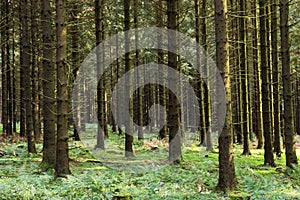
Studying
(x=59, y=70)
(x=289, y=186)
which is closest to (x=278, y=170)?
(x=289, y=186)

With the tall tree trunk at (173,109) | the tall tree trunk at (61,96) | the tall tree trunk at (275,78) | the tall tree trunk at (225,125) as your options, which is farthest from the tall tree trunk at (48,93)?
the tall tree trunk at (275,78)

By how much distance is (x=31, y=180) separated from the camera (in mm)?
8562

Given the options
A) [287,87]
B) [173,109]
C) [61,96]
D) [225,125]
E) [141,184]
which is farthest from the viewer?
[173,109]

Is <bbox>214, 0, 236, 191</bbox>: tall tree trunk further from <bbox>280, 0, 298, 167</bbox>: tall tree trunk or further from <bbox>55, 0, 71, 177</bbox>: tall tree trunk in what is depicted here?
<bbox>55, 0, 71, 177</bbox>: tall tree trunk

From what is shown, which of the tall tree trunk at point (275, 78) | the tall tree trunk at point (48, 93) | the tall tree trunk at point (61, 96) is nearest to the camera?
the tall tree trunk at point (61, 96)

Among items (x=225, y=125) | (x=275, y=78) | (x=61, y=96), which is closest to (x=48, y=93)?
(x=61, y=96)

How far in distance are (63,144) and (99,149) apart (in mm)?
7293

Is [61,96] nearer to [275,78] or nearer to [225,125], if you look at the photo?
[225,125]

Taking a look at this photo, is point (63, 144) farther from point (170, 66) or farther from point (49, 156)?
point (170, 66)

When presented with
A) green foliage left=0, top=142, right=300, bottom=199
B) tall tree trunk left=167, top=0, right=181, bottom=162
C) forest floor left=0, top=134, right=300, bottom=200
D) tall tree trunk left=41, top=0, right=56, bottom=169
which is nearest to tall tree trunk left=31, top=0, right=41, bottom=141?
tall tree trunk left=41, top=0, right=56, bottom=169

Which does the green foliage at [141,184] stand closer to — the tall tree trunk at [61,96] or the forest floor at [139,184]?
the forest floor at [139,184]

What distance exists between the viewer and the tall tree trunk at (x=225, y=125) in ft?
26.5

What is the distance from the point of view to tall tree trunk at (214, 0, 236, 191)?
807cm

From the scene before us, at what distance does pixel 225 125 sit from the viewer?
8.08m
